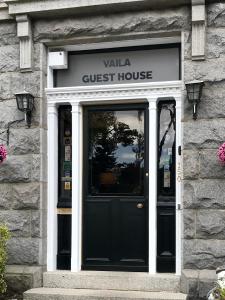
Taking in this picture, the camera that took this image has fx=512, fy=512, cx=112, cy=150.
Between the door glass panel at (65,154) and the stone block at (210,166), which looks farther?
the door glass panel at (65,154)

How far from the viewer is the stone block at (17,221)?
7594 millimetres

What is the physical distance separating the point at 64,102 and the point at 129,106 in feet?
3.26

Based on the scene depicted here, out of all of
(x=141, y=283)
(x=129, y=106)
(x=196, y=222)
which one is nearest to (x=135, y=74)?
(x=129, y=106)

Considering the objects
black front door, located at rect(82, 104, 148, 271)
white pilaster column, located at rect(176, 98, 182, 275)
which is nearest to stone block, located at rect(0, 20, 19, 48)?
black front door, located at rect(82, 104, 148, 271)

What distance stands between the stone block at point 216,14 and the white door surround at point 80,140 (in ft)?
3.12

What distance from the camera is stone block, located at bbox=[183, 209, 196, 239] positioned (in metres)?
7.00

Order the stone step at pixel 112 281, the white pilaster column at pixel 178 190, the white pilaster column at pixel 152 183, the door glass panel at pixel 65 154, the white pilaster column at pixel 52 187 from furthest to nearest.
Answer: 1. the door glass panel at pixel 65 154
2. the white pilaster column at pixel 52 187
3. the white pilaster column at pixel 152 183
4. the white pilaster column at pixel 178 190
5. the stone step at pixel 112 281

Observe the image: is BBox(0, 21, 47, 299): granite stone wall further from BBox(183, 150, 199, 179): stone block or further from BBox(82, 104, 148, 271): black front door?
BBox(183, 150, 199, 179): stone block

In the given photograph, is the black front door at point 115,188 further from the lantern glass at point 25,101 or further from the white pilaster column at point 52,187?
the lantern glass at point 25,101

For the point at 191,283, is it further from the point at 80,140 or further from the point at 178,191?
the point at 80,140

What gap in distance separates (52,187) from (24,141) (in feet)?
2.66

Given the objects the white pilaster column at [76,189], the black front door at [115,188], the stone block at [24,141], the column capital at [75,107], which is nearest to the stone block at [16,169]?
the stone block at [24,141]

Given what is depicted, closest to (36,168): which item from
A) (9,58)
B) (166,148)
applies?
(9,58)

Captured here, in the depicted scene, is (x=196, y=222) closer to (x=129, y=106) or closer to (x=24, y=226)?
(x=129, y=106)
